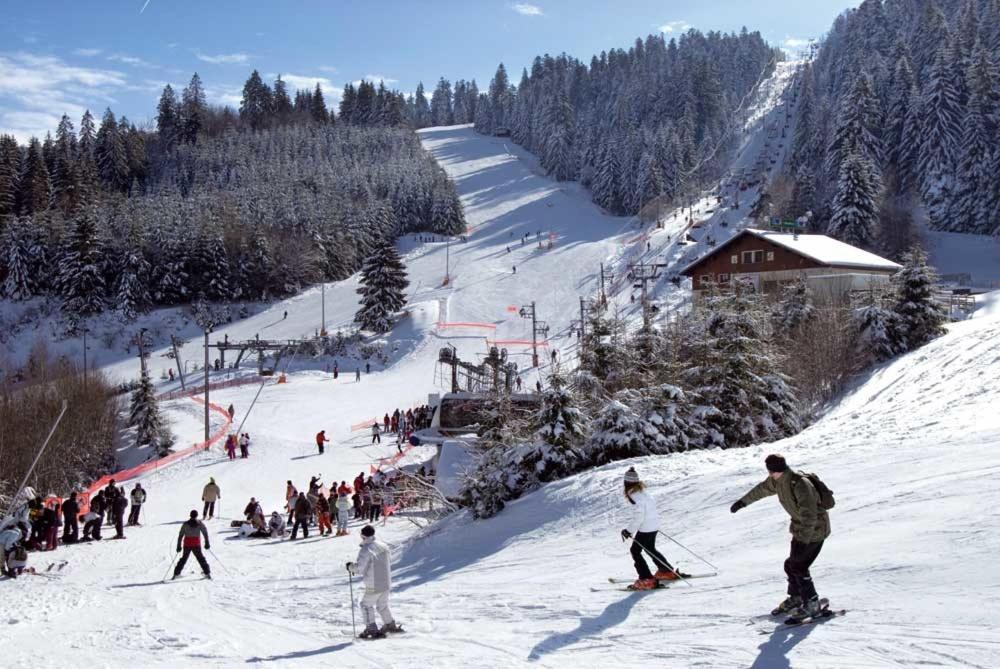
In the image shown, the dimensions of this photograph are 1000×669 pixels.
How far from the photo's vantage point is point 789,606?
6.88 meters

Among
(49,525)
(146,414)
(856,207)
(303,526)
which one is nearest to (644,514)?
(303,526)

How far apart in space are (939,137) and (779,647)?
8083 centimetres

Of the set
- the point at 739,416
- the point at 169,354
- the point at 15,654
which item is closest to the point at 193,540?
the point at 15,654

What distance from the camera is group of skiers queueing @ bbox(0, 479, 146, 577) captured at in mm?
13820

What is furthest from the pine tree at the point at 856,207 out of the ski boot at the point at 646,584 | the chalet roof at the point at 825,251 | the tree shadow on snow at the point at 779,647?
the tree shadow on snow at the point at 779,647

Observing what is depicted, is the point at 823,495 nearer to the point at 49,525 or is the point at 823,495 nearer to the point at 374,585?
the point at 374,585

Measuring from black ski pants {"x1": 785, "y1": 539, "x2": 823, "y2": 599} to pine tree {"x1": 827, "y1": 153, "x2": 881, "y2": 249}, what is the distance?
64659 millimetres

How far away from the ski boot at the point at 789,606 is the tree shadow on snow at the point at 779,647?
174 mm

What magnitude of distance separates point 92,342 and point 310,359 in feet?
83.7

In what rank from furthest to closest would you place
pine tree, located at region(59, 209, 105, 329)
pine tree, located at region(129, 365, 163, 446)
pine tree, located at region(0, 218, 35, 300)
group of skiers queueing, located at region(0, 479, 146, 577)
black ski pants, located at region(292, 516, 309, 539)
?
pine tree, located at region(0, 218, 35, 300), pine tree, located at region(59, 209, 105, 329), pine tree, located at region(129, 365, 163, 446), black ski pants, located at region(292, 516, 309, 539), group of skiers queueing, located at region(0, 479, 146, 577)

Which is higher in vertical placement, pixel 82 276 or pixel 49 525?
pixel 82 276

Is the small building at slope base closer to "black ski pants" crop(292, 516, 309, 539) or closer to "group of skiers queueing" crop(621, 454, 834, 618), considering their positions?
"black ski pants" crop(292, 516, 309, 539)

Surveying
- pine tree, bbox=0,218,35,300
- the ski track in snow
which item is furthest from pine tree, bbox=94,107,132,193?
the ski track in snow

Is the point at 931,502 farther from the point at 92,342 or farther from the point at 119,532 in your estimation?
the point at 92,342
